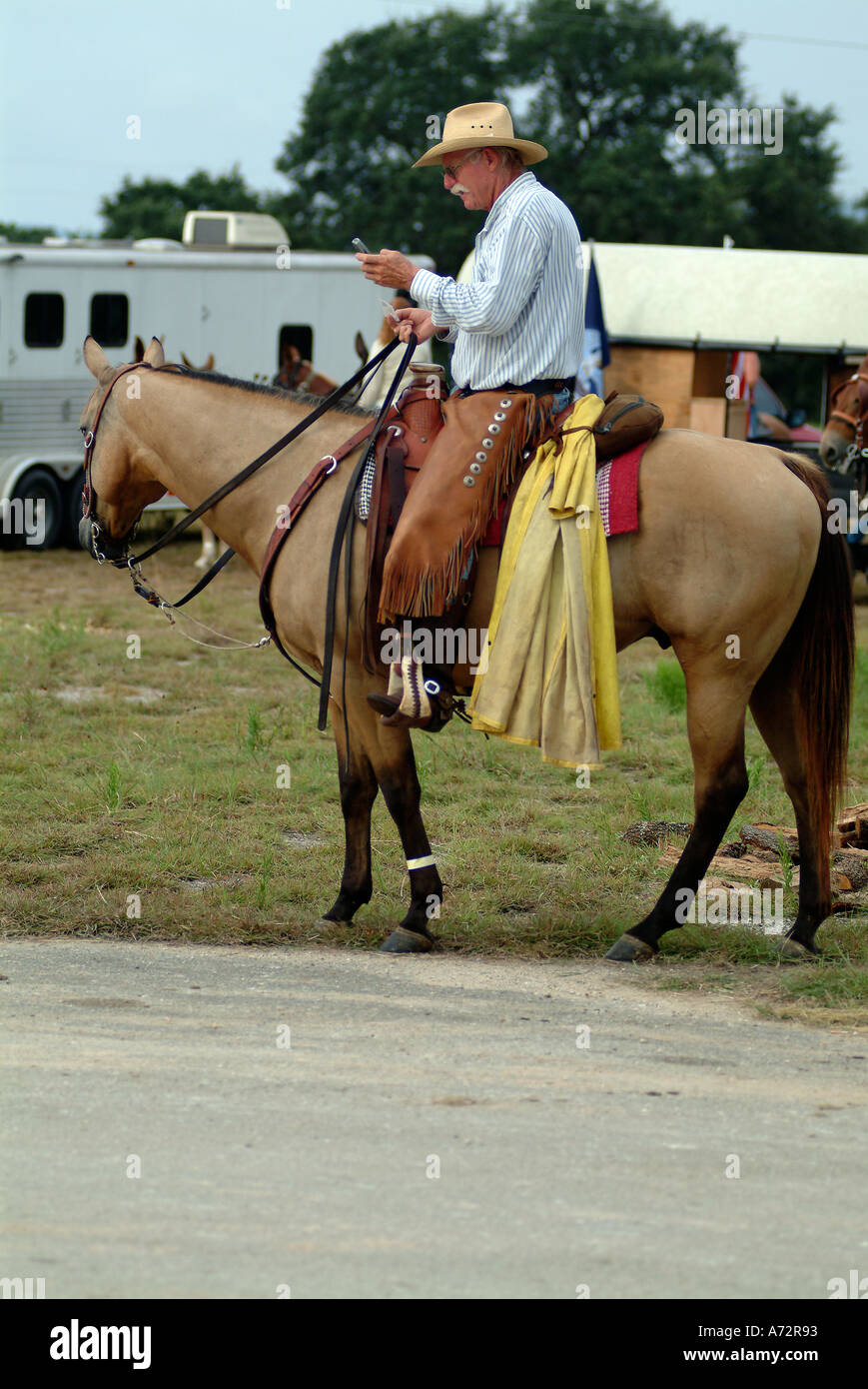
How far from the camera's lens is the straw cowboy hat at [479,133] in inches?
195

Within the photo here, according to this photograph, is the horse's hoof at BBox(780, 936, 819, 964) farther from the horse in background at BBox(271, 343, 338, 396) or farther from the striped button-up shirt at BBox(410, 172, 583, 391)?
the horse in background at BBox(271, 343, 338, 396)

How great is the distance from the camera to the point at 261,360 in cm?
1814

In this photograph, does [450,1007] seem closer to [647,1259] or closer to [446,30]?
[647,1259]

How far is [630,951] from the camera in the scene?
5.21 m

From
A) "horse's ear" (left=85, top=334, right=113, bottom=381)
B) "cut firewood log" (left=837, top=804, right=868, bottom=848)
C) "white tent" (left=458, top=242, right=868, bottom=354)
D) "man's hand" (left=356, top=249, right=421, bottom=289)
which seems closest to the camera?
Result: "man's hand" (left=356, top=249, right=421, bottom=289)

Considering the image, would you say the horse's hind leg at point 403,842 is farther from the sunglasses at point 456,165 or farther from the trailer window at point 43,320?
the trailer window at point 43,320

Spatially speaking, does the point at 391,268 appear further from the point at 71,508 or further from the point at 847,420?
the point at 71,508

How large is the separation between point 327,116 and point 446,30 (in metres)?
4.63

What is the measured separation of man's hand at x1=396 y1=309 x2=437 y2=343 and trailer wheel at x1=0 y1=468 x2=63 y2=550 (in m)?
12.0

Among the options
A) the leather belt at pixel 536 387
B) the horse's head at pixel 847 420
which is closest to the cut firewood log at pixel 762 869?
the leather belt at pixel 536 387

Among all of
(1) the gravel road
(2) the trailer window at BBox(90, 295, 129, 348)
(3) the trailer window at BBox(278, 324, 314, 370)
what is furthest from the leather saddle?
(3) the trailer window at BBox(278, 324, 314, 370)

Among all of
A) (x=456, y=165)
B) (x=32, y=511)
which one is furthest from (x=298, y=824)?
(x=32, y=511)

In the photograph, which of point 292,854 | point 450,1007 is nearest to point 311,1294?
point 450,1007

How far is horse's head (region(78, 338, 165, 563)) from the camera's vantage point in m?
5.61
